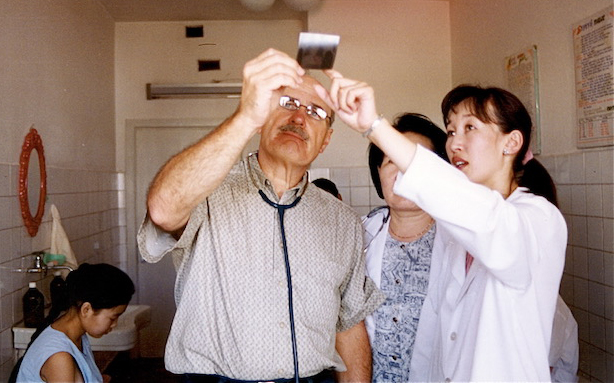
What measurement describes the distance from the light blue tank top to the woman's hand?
1.62 meters

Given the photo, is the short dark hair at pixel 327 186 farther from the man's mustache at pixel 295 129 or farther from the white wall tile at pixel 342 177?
the man's mustache at pixel 295 129

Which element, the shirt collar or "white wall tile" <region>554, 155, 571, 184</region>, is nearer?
the shirt collar

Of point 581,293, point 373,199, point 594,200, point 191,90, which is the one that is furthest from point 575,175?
point 191,90

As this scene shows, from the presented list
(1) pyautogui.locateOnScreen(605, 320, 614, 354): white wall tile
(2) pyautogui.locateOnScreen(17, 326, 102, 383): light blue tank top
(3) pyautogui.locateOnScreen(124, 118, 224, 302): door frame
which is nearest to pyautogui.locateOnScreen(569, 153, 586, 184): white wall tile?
(1) pyautogui.locateOnScreen(605, 320, 614, 354): white wall tile

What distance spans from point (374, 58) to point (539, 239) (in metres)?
2.97

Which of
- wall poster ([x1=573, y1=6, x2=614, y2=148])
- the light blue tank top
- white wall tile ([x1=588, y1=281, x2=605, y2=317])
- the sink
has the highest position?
wall poster ([x1=573, y1=6, x2=614, y2=148])

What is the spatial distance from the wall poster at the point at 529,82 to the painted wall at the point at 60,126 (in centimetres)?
256

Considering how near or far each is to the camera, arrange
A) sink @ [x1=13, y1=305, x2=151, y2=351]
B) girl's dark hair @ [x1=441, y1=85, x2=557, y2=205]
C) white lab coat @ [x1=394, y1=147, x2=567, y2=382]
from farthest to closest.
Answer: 1. sink @ [x1=13, y1=305, x2=151, y2=351]
2. girl's dark hair @ [x1=441, y1=85, x2=557, y2=205]
3. white lab coat @ [x1=394, y1=147, x2=567, y2=382]

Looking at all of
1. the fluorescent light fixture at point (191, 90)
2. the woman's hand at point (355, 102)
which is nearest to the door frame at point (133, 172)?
the fluorescent light fixture at point (191, 90)

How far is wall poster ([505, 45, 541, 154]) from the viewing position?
8.75 ft

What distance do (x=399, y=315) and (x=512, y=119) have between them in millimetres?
676

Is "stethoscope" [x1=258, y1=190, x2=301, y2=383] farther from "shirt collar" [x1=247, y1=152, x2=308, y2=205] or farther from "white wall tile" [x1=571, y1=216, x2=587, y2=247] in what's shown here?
"white wall tile" [x1=571, y1=216, x2=587, y2=247]

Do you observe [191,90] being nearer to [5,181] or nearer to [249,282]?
[5,181]

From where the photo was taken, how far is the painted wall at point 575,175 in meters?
2.10
